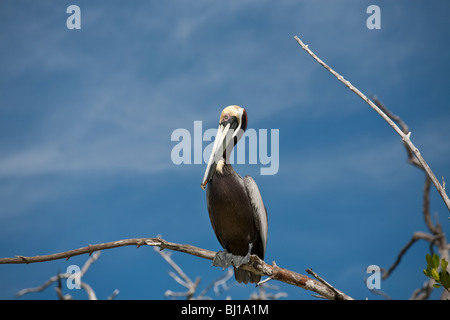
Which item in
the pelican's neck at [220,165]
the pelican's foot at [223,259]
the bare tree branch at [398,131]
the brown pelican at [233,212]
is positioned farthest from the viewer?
the pelican's neck at [220,165]

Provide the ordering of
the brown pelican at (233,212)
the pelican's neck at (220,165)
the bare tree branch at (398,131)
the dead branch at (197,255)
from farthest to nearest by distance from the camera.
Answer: the pelican's neck at (220,165) < the brown pelican at (233,212) < the dead branch at (197,255) < the bare tree branch at (398,131)

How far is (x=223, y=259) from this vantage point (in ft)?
15.3

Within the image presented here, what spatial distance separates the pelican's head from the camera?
4.96m

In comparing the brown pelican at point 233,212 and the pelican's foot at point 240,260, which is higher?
the brown pelican at point 233,212

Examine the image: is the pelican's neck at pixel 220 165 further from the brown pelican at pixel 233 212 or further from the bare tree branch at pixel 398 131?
the bare tree branch at pixel 398 131

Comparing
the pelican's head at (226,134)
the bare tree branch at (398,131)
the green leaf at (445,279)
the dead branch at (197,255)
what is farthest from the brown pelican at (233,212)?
the green leaf at (445,279)

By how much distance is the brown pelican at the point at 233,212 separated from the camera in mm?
4750

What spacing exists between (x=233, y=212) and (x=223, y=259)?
490 millimetres

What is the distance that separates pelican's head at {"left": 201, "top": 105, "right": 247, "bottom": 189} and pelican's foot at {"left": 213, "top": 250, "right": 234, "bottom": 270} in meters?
0.81
